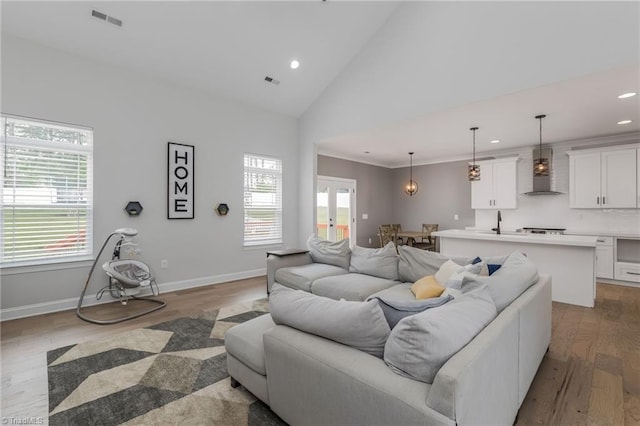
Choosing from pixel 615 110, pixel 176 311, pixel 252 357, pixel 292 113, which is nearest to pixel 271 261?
pixel 176 311

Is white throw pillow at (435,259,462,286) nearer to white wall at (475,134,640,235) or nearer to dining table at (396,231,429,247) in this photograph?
dining table at (396,231,429,247)

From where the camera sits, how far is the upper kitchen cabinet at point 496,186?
6441 mm

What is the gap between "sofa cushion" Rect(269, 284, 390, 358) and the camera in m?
1.40

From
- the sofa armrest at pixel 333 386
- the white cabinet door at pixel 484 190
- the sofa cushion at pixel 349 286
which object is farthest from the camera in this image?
the white cabinet door at pixel 484 190

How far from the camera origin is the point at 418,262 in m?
3.33

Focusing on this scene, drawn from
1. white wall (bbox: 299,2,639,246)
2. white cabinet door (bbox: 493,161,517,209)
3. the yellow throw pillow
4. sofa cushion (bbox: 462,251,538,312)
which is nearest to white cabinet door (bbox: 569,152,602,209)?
white cabinet door (bbox: 493,161,517,209)

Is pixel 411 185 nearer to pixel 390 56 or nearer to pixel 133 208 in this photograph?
pixel 390 56

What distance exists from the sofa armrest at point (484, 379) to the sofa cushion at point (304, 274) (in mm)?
2287

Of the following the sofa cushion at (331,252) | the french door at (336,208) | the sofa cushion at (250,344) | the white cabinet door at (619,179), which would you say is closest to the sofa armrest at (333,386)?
the sofa cushion at (250,344)

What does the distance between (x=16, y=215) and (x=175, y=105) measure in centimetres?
251

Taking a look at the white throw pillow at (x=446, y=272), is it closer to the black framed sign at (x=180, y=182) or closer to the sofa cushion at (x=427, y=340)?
the sofa cushion at (x=427, y=340)

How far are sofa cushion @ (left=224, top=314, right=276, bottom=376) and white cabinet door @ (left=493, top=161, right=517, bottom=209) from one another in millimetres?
6271

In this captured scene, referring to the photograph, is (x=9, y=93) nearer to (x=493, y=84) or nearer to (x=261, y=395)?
(x=261, y=395)

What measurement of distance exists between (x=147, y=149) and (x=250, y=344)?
3800mm
